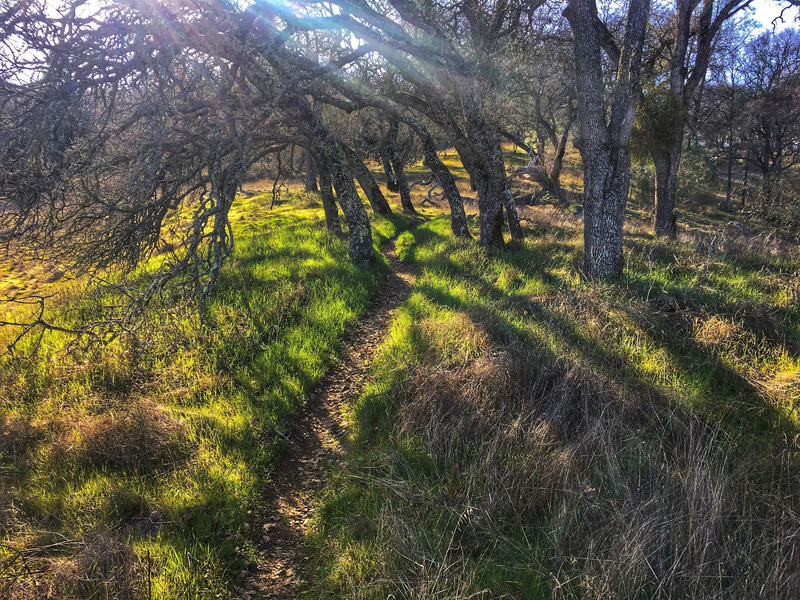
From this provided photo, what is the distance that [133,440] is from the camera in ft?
12.8

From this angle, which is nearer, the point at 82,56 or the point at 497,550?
the point at 497,550

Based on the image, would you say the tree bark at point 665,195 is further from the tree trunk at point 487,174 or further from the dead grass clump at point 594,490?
the dead grass clump at point 594,490

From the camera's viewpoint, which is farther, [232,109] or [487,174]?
[487,174]

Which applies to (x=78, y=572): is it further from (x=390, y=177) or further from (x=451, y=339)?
(x=390, y=177)

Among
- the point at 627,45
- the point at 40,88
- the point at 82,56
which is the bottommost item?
the point at 40,88

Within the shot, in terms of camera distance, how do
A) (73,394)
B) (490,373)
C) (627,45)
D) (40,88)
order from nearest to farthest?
(490,373), (73,394), (40,88), (627,45)

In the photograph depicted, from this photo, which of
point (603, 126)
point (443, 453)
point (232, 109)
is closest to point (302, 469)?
point (443, 453)

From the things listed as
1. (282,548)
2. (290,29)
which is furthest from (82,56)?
(282,548)

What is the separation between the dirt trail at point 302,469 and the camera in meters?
3.05

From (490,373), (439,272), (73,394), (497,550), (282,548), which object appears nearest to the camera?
(497,550)

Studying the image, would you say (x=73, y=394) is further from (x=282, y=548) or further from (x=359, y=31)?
(x=359, y=31)

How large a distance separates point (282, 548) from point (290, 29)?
9.48 metres

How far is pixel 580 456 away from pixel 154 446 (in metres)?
4.03

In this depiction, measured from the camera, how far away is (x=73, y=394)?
481cm
